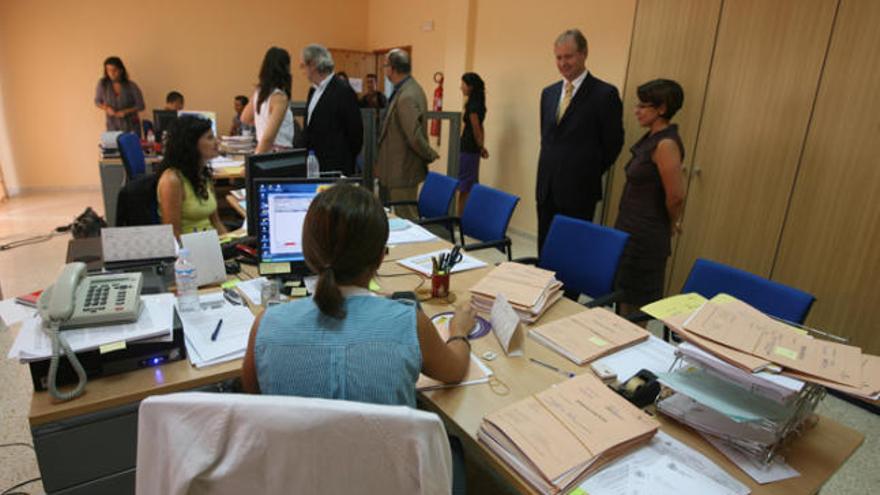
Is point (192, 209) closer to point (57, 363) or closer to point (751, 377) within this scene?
point (57, 363)

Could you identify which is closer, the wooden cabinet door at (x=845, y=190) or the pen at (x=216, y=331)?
the pen at (x=216, y=331)

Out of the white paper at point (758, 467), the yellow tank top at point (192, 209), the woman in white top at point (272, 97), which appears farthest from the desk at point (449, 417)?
the woman in white top at point (272, 97)

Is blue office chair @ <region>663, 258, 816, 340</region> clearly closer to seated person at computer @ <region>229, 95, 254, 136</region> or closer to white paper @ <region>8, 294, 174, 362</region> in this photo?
white paper @ <region>8, 294, 174, 362</region>

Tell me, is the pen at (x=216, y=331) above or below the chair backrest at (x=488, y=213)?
below

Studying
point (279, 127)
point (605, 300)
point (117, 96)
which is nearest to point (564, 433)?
point (605, 300)

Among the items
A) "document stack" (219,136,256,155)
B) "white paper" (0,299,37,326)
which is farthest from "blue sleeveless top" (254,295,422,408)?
"document stack" (219,136,256,155)

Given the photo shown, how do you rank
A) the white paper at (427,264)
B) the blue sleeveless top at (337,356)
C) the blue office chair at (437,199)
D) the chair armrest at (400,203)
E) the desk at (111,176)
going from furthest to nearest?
the desk at (111,176) < the chair armrest at (400,203) < the blue office chair at (437,199) < the white paper at (427,264) < the blue sleeveless top at (337,356)

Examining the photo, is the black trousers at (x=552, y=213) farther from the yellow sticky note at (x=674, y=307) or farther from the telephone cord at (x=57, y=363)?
the telephone cord at (x=57, y=363)

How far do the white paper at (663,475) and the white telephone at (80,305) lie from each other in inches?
48.0

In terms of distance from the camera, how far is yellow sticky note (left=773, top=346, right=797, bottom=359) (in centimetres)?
106

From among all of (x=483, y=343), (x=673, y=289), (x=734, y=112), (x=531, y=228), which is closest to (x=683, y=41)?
(x=734, y=112)

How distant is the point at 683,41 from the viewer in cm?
326

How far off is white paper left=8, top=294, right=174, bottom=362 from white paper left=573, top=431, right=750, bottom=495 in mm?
1144

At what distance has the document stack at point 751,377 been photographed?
1034 mm
